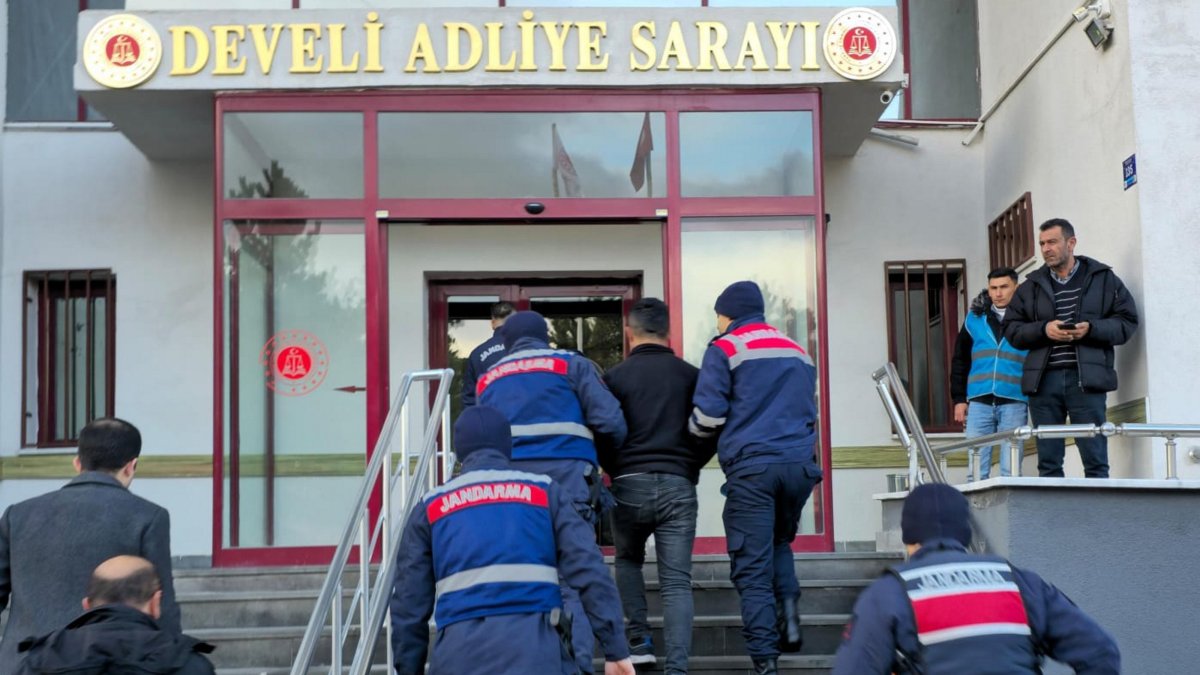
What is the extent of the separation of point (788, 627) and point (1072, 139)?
4.80 meters

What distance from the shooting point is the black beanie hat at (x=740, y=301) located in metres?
7.23

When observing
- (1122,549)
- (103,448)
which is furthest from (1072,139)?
(103,448)

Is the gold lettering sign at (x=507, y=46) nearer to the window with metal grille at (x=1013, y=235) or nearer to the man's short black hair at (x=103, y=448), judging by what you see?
the window with metal grille at (x=1013, y=235)

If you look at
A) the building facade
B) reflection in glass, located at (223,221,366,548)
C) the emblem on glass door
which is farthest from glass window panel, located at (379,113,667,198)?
the emblem on glass door

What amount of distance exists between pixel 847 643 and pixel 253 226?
22.2 ft

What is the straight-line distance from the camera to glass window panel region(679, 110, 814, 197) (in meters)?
10.3

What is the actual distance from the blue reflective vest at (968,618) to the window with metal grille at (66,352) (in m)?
9.11

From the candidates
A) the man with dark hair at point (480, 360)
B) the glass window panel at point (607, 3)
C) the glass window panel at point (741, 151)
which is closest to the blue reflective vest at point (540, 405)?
the man with dark hair at point (480, 360)

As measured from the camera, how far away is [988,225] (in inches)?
483

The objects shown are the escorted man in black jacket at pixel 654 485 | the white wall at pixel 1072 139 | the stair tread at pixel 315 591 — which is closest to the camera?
the escorted man in black jacket at pixel 654 485

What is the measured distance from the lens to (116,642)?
4.02 m

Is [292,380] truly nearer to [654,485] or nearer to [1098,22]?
[654,485]

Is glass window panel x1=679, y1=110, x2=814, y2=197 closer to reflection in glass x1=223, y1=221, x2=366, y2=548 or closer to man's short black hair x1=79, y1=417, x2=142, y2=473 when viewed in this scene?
reflection in glass x1=223, y1=221, x2=366, y2=548

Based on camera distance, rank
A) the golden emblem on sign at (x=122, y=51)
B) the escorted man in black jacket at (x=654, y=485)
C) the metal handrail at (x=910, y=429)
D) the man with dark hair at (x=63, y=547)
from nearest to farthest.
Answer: the man with dark hair at (x=63, y=547)
the escorted man in black jacket at (x=654, y=485)
the metal handrail at (x=910, y=429)
the golden emblem on sign at (x=122, y=51)
